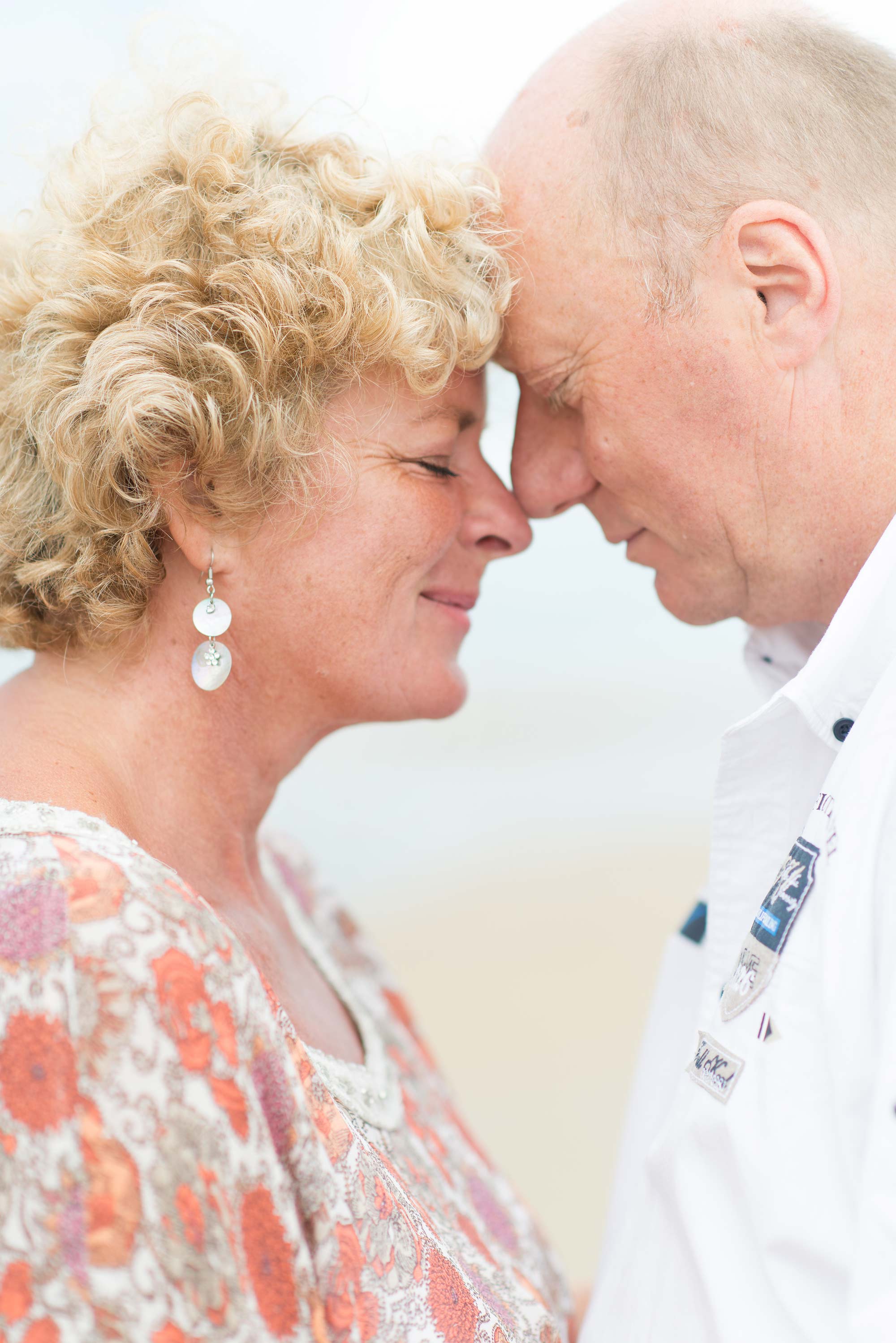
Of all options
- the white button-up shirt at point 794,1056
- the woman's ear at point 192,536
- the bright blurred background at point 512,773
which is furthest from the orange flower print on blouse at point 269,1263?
the bright blurred background at point 512,773

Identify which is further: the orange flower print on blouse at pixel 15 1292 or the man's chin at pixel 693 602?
the man's chin at pixel 693 602

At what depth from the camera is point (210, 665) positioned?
1645 millimetres

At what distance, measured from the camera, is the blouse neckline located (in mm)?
1211

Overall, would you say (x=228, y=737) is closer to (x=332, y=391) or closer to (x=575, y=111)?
(x=332, y=391)

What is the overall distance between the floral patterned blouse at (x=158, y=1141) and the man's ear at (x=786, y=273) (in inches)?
44.8

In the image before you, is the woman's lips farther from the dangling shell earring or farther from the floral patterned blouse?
the floral patterned blouse

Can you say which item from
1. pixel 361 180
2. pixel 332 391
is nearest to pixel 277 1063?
pixel 332 391

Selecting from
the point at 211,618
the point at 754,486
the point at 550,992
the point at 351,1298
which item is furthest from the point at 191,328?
the point at 550,992

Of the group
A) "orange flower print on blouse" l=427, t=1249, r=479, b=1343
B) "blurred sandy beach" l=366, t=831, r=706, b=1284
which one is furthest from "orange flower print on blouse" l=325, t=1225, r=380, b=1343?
"blurred sandy beach" l=366, t=831, r=706, b=1284

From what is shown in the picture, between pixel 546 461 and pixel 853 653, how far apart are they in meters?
0.71

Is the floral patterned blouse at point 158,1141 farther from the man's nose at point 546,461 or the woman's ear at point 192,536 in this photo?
the man's nose at point 546,461

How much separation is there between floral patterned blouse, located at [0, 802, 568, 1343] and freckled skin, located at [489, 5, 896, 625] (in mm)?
1040

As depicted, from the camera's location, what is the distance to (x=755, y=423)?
1679 millimetres

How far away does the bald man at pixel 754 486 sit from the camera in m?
1.30
